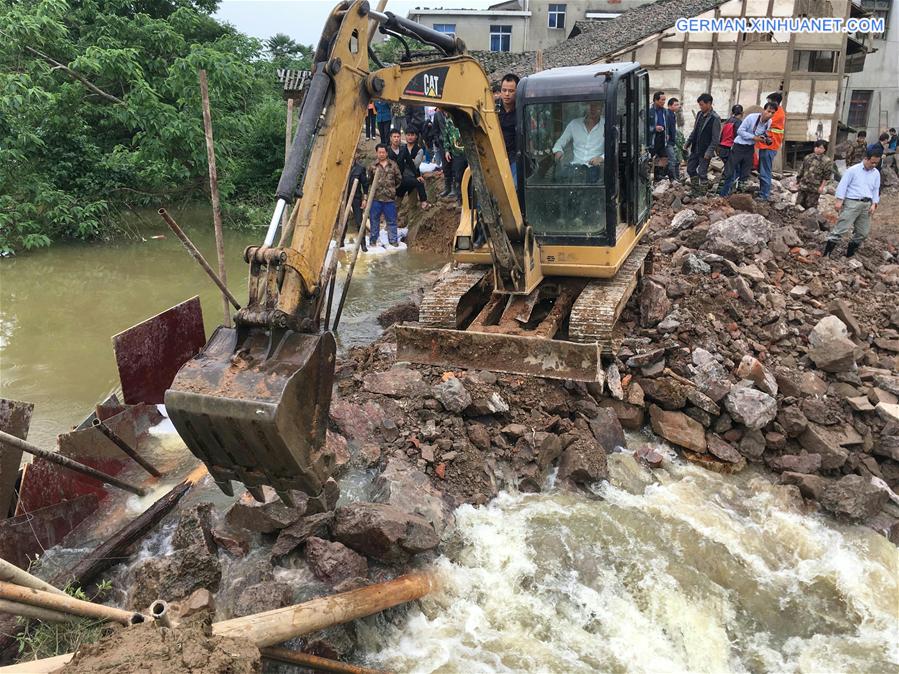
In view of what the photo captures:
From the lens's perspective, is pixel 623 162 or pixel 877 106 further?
pixel 877 106

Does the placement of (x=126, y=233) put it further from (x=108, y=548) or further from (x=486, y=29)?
(x=486, y=29)

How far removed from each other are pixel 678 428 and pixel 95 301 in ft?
28.9

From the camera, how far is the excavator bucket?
273 cm

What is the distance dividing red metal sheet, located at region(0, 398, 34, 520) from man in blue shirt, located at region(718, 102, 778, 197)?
410 inches

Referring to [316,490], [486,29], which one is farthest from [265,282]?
[486,29]

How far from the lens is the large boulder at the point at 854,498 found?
471 centimetres

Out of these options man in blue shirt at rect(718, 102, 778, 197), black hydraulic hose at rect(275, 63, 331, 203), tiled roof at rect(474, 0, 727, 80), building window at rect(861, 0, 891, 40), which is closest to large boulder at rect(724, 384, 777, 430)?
black hydraulic hose at rect(275, 63, 331, 203)

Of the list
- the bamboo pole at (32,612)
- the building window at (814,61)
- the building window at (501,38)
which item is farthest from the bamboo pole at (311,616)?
the building window at (501,38)

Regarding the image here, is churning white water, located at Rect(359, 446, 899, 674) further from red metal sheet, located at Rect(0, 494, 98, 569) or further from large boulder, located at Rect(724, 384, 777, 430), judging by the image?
red metal sheet, located at Rect(0, 494, 98, 569)

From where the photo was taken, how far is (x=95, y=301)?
9898 mm

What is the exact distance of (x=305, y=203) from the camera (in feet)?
10.8

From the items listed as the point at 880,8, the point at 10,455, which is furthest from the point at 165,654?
the point at 880,8

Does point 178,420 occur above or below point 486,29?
below

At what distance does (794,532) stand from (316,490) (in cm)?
365
